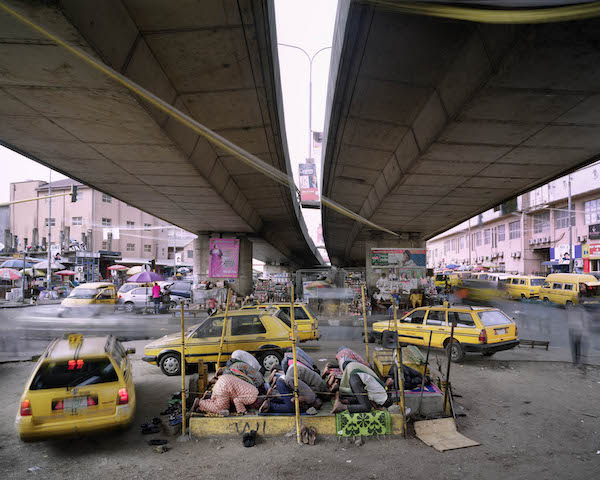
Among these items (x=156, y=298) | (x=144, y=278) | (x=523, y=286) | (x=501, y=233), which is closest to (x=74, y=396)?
(x=156, y=298)

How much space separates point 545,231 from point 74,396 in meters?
48.6

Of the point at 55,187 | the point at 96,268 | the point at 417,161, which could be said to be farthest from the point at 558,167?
the point at 55,187

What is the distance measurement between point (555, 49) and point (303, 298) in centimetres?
1670

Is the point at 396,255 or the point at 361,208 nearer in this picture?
the point at 361,208

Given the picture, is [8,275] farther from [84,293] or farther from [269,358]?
[269,358]

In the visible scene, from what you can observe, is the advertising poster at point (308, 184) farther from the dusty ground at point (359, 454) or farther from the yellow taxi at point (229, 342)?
the dusty ground at point (359, 454)

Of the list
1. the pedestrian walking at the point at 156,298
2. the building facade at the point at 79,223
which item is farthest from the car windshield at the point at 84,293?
the building facade at the point at 79,223

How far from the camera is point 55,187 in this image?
52062mm

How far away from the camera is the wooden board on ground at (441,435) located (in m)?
5.35

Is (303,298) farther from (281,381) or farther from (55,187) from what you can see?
(55,187)

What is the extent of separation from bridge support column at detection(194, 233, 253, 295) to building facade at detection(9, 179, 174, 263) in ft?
90.2

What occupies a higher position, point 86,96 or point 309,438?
point 86,96

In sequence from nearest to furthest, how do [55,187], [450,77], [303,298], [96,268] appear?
[450,77]
[303,298]
[96,268]
[55,187]

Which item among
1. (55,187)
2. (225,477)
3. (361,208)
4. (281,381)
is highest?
(55,187)
